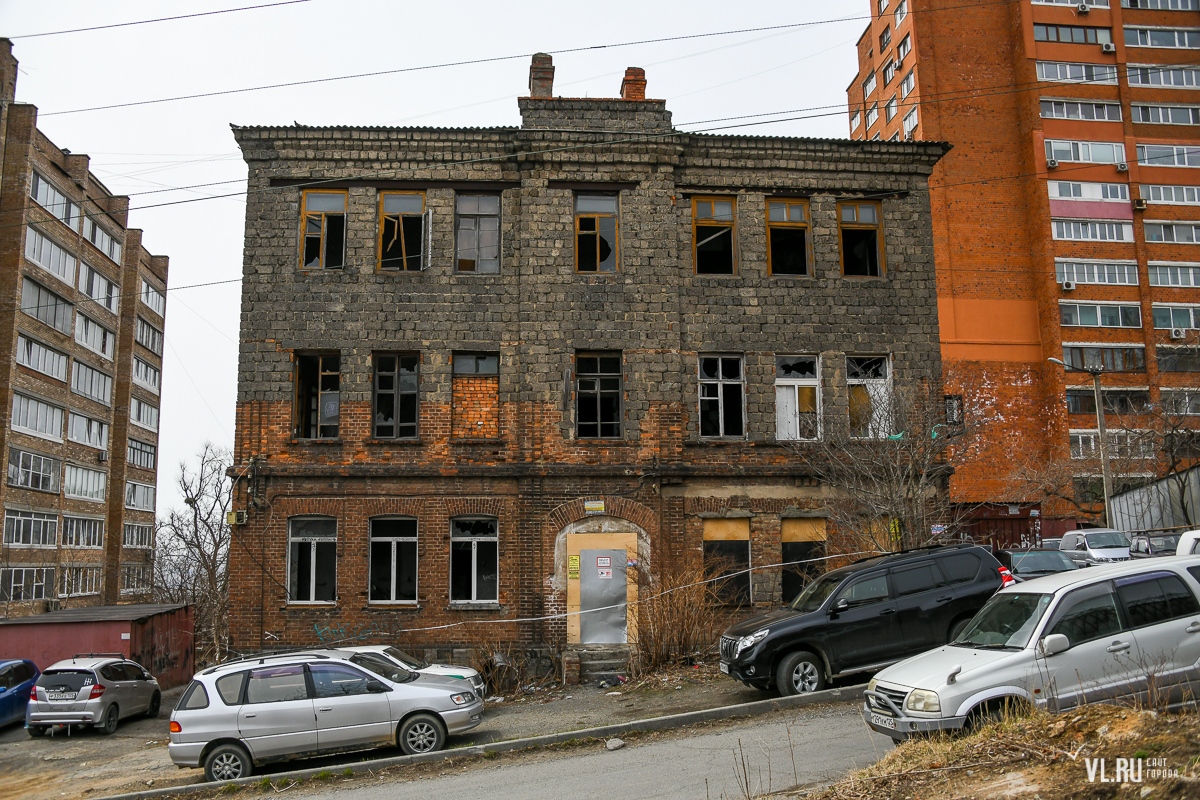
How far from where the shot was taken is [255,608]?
61.6 feet

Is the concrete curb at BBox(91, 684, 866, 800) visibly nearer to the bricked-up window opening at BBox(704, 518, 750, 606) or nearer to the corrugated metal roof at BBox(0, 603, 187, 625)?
the bricked-up window opening at BBox(704, 518, 750, 606)

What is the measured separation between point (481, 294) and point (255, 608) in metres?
8.24

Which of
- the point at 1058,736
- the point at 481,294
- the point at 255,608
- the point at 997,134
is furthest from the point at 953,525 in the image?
the point at 997,134

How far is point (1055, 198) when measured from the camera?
52938 mm

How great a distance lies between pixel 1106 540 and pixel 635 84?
59.3 feet

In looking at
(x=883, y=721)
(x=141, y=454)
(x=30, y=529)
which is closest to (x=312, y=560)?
(x=883, y=721)

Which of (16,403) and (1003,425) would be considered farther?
(1003,425)

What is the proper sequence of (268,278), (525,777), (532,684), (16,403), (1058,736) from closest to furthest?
(1058,736) → (525,777) → (532,684) → (268,278) → (16,403)

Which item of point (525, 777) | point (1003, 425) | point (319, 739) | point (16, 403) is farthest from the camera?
point (1003, 425)

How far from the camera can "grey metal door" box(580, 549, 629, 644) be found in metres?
18.8

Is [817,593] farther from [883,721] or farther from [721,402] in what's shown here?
[721,402]

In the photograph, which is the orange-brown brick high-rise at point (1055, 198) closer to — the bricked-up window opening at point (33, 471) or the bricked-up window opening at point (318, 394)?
the bricked-up window opening at point (318, 394)

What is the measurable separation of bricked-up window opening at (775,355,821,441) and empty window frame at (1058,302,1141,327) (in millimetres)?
39101

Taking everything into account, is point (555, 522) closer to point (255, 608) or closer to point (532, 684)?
point (532, 684)
